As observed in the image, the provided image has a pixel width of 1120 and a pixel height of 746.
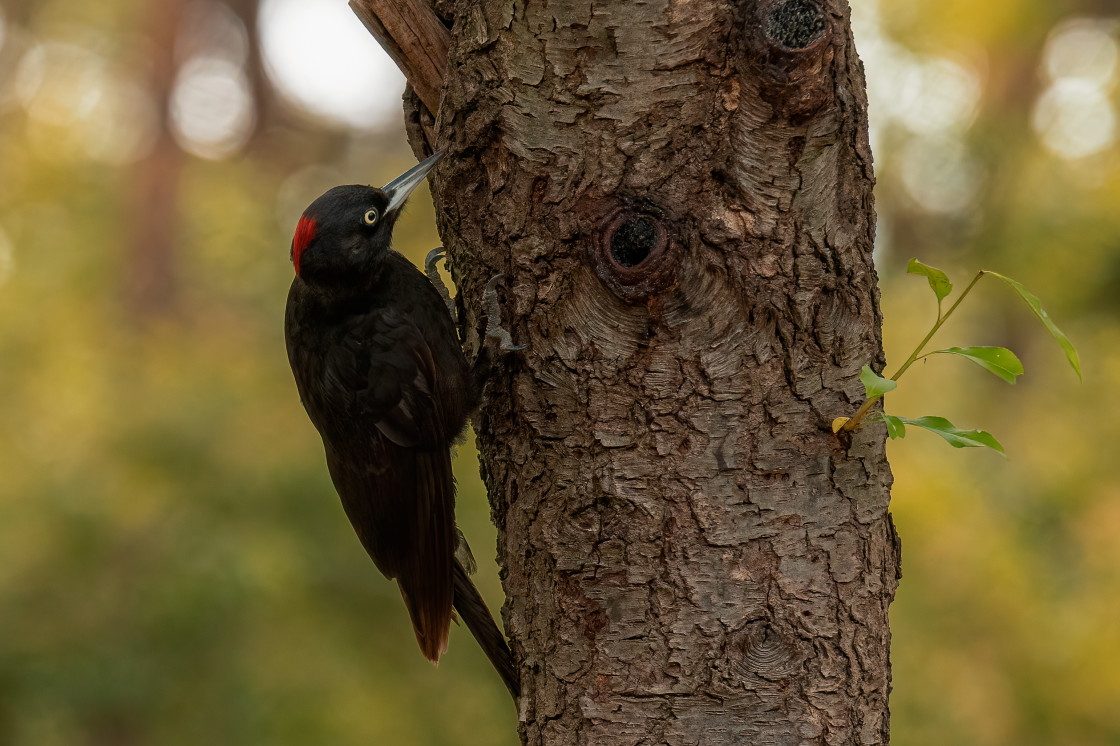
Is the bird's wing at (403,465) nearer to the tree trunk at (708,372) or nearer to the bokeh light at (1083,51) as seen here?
the tree trunk at (708,372)

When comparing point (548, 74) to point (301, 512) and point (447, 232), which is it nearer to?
point (447, 232)

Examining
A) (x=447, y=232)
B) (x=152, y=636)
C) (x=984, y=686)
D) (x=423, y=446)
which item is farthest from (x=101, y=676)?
(x=984, y=686)

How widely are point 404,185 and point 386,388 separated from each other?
55 centimetres

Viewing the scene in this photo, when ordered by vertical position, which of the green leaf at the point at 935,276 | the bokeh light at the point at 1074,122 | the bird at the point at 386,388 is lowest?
the green leaf at the point at 935,276

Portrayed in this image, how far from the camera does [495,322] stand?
195cm

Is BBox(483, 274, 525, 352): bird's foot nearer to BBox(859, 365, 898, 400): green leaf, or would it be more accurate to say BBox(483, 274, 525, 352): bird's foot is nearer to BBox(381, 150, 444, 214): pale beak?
BBox(381, 150, 444, 214): pale beak

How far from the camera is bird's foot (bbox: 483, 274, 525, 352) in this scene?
1.92 metres

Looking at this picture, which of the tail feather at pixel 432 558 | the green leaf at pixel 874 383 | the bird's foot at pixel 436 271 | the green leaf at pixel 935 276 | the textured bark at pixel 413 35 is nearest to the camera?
the green leaf at pixel 874 383

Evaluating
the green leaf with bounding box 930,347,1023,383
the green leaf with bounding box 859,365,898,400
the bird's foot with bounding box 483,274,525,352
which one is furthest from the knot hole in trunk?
the green leaf with bounding box 930,347,1023,383

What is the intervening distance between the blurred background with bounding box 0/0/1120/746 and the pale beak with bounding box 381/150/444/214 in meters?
2.98

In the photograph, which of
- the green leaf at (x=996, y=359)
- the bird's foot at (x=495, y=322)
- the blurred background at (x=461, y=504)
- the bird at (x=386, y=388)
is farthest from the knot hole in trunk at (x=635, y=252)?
the blurred background at (x=461, y=504)

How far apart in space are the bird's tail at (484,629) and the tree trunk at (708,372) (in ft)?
1.04

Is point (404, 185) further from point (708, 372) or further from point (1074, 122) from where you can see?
point (1074, 122)

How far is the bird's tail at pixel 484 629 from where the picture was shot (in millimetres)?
2117
